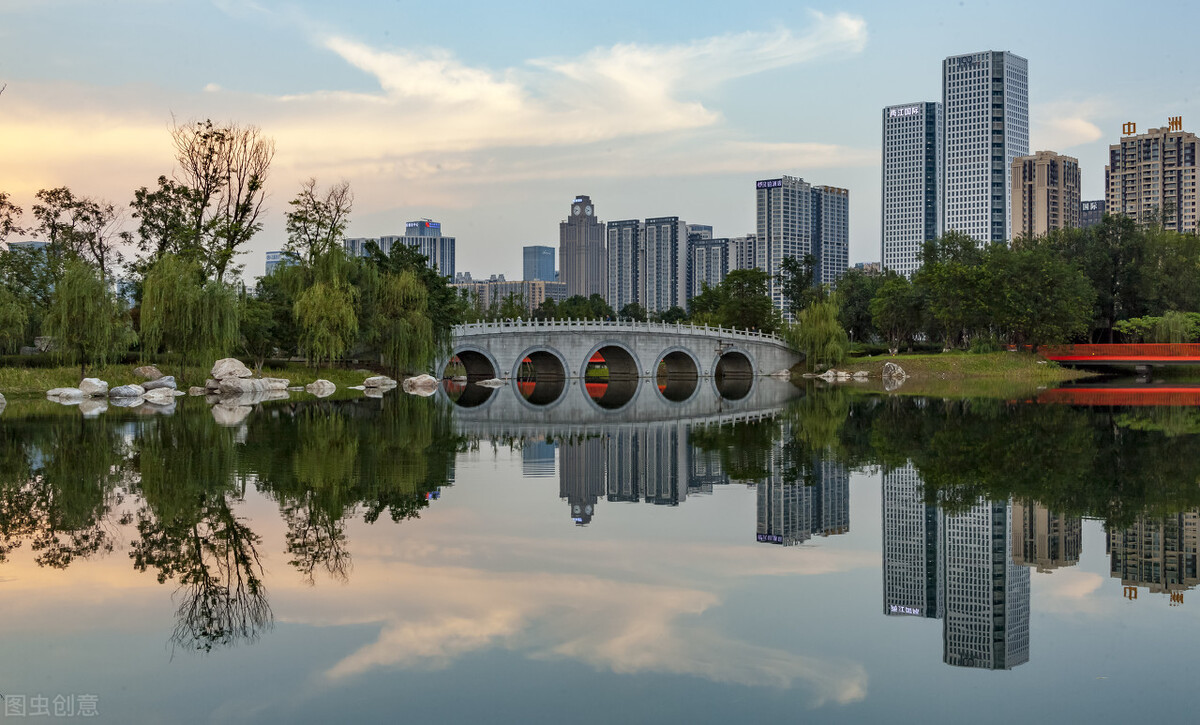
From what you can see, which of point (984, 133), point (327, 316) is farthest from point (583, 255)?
point (327, 316)

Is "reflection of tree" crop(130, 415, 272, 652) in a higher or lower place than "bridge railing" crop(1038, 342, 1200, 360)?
lower

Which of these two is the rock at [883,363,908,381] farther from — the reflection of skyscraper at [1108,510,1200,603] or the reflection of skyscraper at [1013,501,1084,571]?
the reflection of skyscraper at [1108,510,1200,603]

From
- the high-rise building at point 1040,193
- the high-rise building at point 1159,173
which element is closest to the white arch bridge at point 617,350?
the high-rise building at point 1159,173

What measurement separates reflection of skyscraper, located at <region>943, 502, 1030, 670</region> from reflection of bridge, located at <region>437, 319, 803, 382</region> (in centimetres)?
3408

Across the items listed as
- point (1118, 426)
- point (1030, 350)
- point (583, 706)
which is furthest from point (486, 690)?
point (1030, 350)

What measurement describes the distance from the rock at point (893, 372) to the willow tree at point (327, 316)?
25474 mm

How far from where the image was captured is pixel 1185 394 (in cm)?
3225

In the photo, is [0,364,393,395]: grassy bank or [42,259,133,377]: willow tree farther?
[0,364,393,395]: grassy bank

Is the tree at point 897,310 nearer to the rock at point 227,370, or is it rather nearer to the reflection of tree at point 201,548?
the rock at point 227,370

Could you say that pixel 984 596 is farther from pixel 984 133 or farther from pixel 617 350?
pixel 984 133

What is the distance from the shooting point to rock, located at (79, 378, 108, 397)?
88.3ft

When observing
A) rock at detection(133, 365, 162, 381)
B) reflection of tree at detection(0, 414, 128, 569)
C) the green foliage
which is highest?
the green foliage

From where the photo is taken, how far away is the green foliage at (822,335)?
49094 millimetres

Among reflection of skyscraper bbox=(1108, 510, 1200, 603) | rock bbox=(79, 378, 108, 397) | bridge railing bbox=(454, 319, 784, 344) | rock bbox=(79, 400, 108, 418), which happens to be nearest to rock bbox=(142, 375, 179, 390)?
rock bbox=(79, 378, 108, 397)
